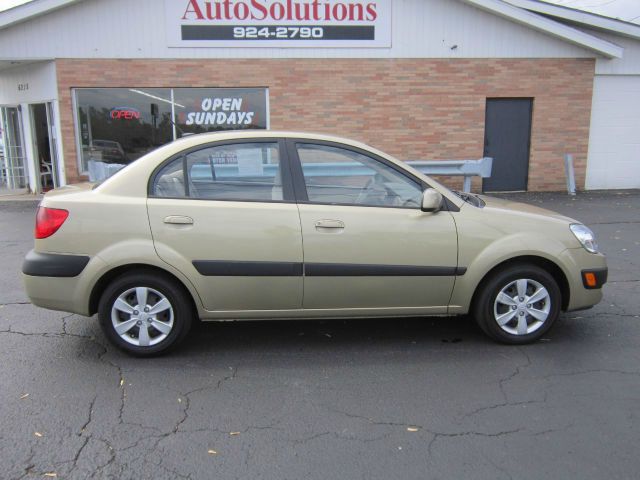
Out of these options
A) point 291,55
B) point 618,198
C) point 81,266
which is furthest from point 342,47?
point 81,266

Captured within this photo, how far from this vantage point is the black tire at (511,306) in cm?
426

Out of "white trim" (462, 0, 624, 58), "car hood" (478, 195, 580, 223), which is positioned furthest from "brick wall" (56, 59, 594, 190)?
"car hood" (478, 195, 580, 223)

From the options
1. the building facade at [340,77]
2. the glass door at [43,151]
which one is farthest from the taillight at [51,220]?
the glass door at [43,151]

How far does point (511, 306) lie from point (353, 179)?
1.57 m

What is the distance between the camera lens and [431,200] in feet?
13.2

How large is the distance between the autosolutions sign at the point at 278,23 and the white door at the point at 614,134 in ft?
17.6

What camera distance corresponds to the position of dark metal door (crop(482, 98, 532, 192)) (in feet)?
42.4

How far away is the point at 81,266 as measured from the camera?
3918 millimetres

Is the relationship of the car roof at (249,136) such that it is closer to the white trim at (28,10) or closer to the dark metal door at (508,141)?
the white trim at (28,10)

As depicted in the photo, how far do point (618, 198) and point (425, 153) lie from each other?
4.35m

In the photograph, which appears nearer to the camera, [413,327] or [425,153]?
[413,327]

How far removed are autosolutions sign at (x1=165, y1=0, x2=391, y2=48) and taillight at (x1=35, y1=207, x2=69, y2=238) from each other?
8.86 m

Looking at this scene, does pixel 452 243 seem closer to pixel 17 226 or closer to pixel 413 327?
pixel 413 327

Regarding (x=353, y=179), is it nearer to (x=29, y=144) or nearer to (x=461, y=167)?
(x=461, y=167)
